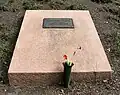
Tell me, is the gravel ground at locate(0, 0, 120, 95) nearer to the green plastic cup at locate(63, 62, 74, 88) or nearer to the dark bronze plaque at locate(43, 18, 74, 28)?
the green plastic cup at locate(63, 62, 74, 88)

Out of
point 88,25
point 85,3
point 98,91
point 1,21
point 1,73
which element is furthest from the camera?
point 85,3

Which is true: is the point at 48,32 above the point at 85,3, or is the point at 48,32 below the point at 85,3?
above

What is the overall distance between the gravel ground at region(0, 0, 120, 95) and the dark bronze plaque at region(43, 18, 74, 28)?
49 cm

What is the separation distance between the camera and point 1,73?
134 inches

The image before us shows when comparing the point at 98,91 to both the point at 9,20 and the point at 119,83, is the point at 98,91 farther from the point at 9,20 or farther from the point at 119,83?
the point at 9,20

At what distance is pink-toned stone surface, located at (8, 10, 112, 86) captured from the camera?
3.19m

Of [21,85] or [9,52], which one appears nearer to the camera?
[21,85]

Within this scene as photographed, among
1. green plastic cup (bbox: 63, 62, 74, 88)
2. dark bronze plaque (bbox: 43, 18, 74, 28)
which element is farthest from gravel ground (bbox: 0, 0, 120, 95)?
dark bronze plaque (bbox: 43, 18, 74, 28)

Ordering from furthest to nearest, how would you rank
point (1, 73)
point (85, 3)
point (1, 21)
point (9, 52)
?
point (85, 3), point (1, 21), point (9, 52), point (1, 73)

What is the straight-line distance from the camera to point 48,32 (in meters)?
4.02

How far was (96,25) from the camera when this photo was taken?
4.70 meters

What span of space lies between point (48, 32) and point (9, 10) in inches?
57.9

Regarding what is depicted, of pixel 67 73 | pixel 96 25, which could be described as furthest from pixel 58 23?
pixel 67 73

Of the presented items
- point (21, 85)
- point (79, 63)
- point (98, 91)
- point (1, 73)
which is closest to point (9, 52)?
point (1, 73)
